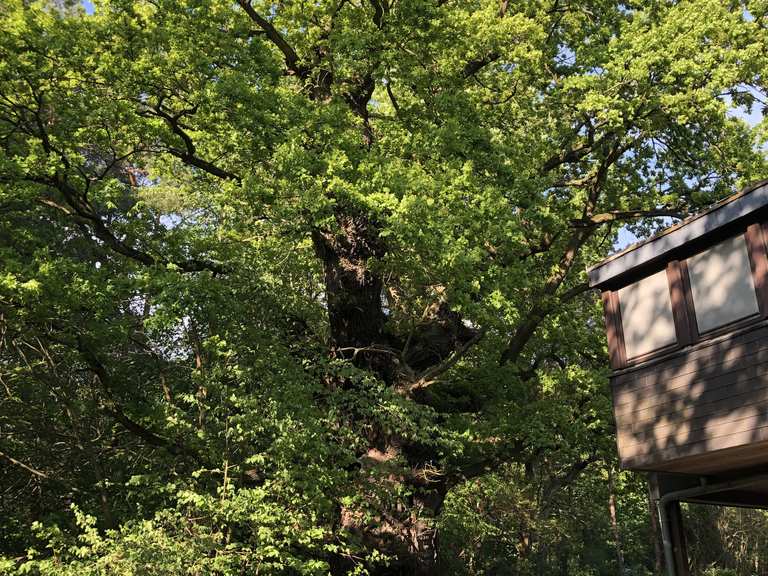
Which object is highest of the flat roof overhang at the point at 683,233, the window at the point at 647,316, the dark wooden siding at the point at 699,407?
the flat roof overhang at the point at 683,233

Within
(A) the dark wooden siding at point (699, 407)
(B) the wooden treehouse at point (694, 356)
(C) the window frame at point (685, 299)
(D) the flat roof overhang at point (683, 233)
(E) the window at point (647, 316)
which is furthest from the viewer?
(E) the window at point (647, 316)

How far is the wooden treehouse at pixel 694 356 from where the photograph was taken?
368 inches

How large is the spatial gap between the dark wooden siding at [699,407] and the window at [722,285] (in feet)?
1.05

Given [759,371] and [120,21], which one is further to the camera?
[120,21]

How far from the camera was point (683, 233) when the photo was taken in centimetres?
1045

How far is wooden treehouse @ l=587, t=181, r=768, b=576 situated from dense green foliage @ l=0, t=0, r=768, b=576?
1.95m

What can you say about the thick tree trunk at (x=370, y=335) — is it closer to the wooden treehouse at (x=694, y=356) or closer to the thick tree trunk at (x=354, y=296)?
the thick tree trunk at (x=354, y=296)

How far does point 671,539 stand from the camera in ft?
35.6

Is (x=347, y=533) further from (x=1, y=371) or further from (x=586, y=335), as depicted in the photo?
(x=586, y=335)

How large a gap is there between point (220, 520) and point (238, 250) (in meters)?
5.94

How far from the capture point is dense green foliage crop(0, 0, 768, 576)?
38.0 ft

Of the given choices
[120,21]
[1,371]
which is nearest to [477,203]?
[120,21]

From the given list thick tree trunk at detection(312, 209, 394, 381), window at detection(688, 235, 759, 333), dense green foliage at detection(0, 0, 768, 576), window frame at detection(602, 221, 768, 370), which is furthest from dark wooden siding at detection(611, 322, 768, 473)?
thick tree trunk at detection(312, 209, 394, 381)

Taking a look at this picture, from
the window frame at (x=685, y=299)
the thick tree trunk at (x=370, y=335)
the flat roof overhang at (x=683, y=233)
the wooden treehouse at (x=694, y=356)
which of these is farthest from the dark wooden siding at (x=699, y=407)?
the thick tree trunk at (x=370, y=335)
